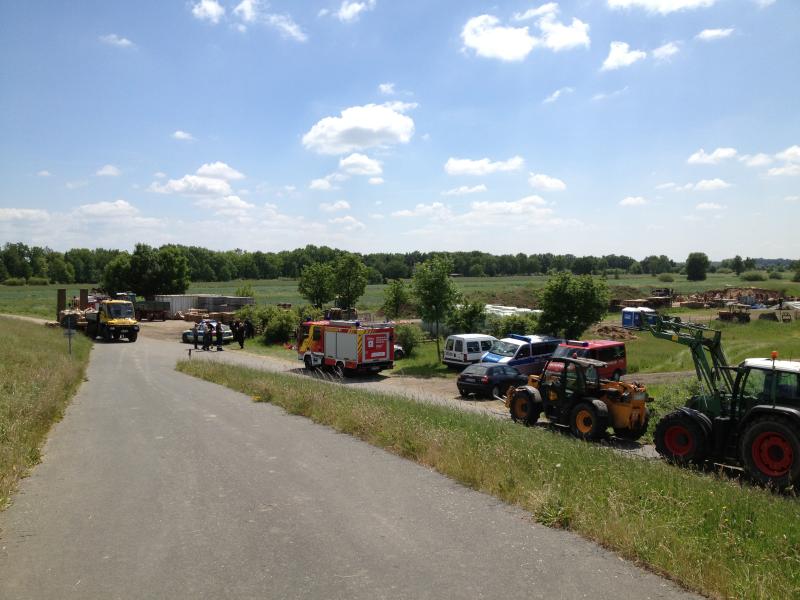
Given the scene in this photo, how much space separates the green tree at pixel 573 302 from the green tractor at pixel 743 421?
16.9 meters

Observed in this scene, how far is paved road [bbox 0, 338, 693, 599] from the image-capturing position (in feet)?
18.0

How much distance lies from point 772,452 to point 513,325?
21.9 m

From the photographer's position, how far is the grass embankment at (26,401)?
899 cm

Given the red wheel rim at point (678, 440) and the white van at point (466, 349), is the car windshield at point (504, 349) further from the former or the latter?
the red wheel rim at point (678, 440)

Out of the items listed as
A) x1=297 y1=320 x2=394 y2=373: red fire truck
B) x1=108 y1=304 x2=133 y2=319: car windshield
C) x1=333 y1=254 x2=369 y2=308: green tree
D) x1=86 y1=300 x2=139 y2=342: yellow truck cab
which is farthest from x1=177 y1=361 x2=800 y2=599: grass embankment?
x1=333 y1=254 x2=369 y2=308: green tree

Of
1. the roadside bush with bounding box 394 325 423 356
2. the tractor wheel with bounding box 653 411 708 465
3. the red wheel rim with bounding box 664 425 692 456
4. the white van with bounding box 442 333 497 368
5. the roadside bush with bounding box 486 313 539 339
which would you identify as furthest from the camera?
the roadside bush with bounding box 394 325 423 356

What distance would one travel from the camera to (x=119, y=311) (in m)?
42.0

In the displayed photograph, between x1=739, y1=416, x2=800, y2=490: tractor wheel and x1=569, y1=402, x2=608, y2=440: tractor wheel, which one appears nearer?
x1=739, y1=416, x2=800, y2=490: tractor wheel

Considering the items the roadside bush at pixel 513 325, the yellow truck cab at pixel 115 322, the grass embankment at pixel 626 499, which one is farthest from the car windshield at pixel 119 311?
the grass embankment at pixel 626 499

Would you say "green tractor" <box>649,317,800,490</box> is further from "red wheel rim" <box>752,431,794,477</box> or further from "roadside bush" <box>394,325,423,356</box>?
"roadside bush" <box>394,325,423,356</box>

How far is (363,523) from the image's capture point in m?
7.03

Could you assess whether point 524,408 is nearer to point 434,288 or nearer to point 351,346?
point 351,346

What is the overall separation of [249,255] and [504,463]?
194m

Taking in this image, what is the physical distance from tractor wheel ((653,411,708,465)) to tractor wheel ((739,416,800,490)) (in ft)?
2.49
